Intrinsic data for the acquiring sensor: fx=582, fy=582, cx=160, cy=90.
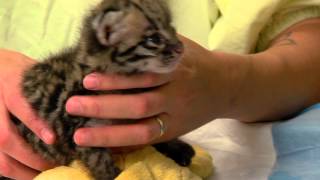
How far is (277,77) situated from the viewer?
1247 mm

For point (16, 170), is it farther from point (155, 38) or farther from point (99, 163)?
point (155, 38)

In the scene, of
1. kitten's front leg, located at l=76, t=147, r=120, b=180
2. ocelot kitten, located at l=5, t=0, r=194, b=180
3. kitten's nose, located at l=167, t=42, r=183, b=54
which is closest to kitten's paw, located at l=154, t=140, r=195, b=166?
ocelot kitten, located at l=5, t=0, r=194, b=180

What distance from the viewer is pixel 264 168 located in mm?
1104

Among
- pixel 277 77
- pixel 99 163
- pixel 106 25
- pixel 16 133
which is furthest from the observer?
pixel 277 77

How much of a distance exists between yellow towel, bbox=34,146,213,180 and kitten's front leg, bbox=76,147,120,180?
14 millimetres

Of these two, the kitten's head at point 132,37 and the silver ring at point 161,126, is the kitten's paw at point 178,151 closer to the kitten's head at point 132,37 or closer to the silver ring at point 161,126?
the silver ring at point 161,126

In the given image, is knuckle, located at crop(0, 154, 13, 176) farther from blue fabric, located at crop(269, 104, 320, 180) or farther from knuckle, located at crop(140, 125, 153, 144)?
blue fabric, located at crop(269, 104, 320, 180)

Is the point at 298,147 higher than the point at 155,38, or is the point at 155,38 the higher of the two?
the point at 155,38

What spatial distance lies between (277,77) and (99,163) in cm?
48

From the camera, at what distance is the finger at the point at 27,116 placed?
3.16ft

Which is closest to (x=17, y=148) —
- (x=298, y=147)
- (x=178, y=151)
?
(x=178, y=151)

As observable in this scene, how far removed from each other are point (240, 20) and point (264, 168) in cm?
40

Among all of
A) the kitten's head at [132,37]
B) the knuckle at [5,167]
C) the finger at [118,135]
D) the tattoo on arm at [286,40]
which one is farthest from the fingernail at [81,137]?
the tattoo on arm at [286,40]

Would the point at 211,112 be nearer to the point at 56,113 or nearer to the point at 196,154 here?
the point at 196,154
